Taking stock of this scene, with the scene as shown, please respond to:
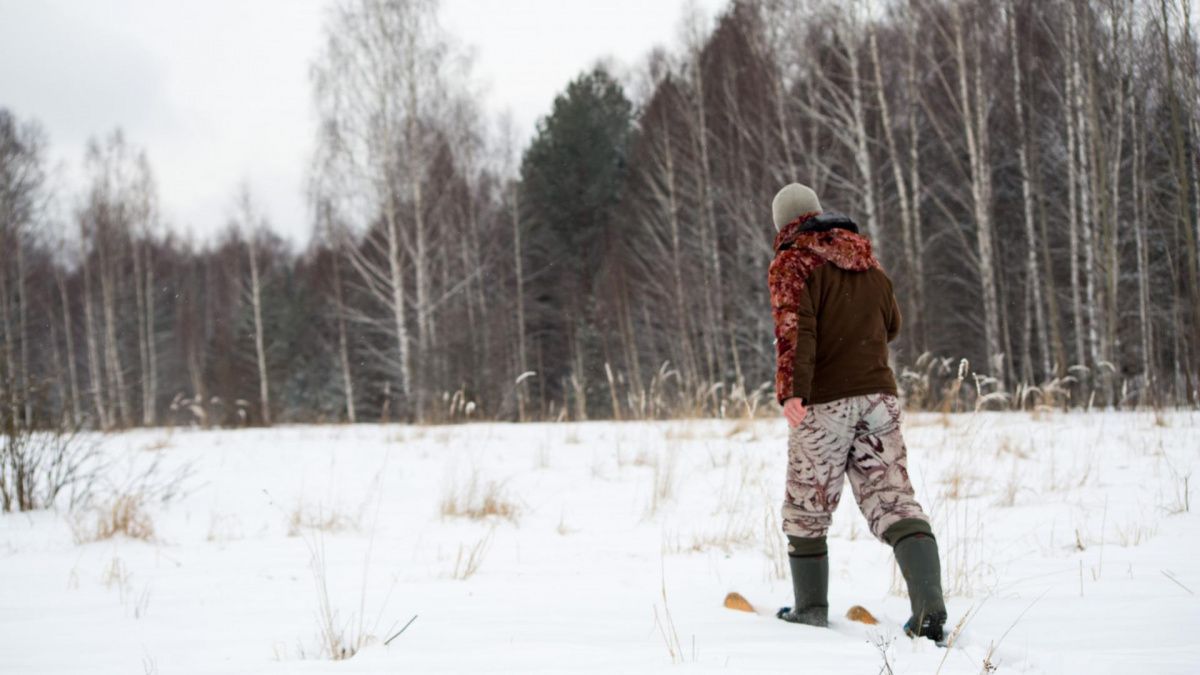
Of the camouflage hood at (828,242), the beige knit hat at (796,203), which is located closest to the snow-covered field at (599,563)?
the camouflage hood at (828,242)

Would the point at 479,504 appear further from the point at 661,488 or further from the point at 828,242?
the point at 828,242

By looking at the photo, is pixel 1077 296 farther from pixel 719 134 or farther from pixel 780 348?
pixel 780 348

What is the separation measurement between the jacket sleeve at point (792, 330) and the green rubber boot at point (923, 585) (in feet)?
1.92

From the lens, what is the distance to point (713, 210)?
55.5 feet

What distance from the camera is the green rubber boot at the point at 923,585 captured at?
2.24 m

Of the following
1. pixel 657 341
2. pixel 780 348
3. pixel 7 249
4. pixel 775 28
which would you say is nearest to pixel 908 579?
pixel 780 348

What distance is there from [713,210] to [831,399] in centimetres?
1494

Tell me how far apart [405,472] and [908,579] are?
4.61m

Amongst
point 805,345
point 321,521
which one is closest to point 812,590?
point 805,345

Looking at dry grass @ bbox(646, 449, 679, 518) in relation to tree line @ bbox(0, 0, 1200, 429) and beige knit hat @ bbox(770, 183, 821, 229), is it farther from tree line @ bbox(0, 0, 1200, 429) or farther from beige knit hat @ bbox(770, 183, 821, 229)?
beige knit hat @ bbox(770, 183, 821, 229)

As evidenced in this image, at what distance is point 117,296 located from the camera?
23.7 m

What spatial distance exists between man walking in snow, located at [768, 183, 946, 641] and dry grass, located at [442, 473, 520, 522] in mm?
2501

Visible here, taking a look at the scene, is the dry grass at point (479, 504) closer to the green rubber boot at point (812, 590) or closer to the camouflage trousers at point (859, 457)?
the green rubber boot at point (812, 590)

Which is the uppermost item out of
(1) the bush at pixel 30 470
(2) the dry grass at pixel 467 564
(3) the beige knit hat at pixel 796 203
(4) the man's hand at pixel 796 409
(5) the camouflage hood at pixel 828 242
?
(3) the beige knit hat at pixel 796 203
